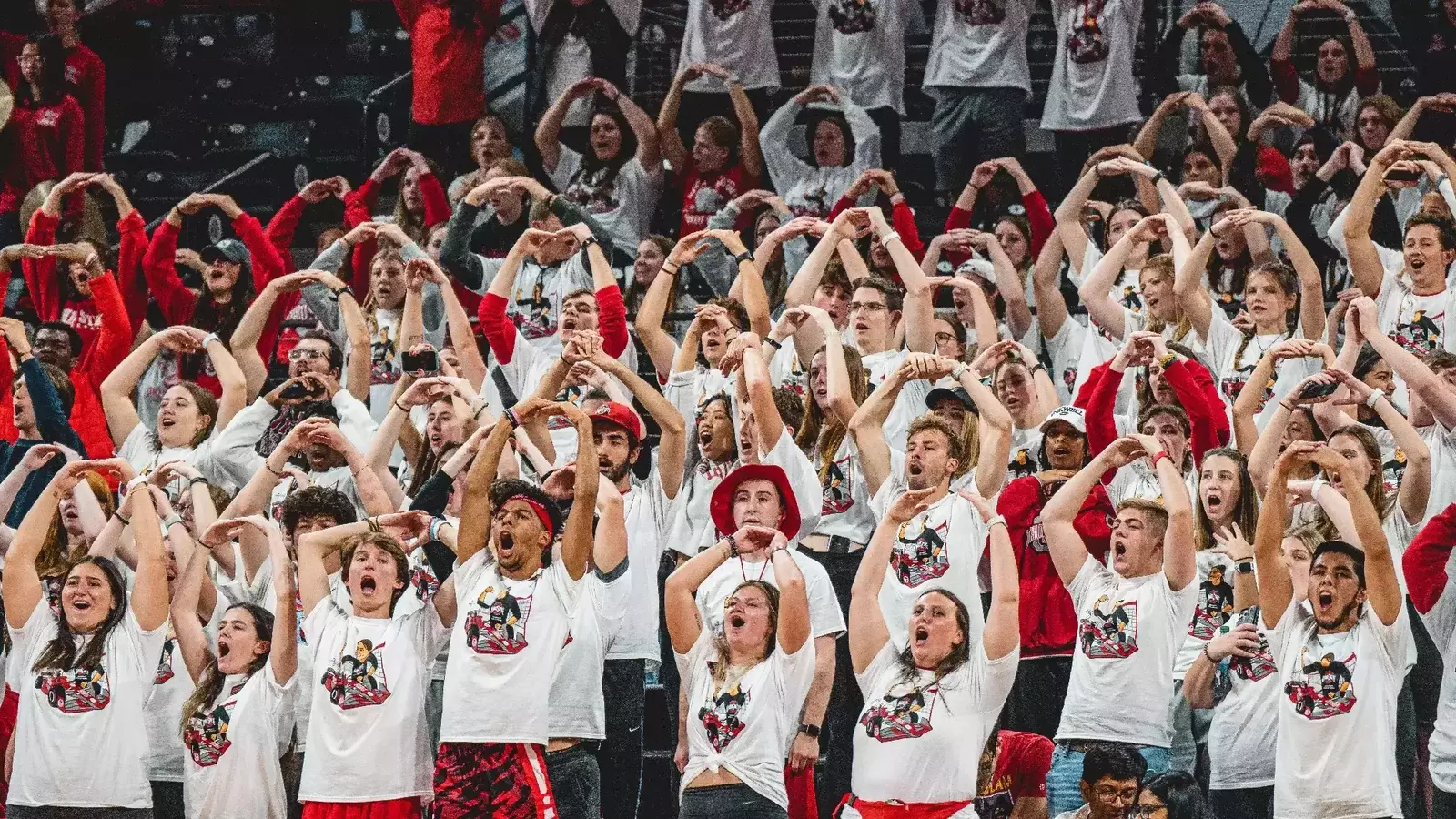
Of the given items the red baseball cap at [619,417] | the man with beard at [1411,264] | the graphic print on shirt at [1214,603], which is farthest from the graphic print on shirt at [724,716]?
the man with beard at [1411,264]

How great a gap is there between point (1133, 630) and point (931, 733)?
846mm

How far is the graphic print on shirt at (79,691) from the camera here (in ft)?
24.7

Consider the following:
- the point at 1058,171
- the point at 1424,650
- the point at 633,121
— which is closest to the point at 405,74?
the point at 633,121

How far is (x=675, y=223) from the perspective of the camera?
1173 centimetres

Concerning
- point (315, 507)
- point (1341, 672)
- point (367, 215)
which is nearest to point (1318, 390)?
point (1341, 672)

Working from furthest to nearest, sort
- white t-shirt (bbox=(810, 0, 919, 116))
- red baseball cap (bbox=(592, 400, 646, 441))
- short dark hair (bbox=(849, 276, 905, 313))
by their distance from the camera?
white t-shirt (bbox=(810, 0, 919, 116)), short dark hair (bbox=(849, 276, 905, 313)), red baseball cap (bbox=(592, 400, 646, 441))

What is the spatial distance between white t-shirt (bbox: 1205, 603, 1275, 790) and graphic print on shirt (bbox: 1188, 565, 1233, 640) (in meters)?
0.34

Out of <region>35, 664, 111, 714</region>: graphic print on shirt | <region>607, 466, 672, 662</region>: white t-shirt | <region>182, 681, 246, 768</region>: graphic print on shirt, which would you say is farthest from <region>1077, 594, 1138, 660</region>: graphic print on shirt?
<region>35, 664, 111, 714</region>: graphic print on shirt

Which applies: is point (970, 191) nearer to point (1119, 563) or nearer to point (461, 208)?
point (461, 208)

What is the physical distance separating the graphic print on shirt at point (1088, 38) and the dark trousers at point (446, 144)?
3.49 m

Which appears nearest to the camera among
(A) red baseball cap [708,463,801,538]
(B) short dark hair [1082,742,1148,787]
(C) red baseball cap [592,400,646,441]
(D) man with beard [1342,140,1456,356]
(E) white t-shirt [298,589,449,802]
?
(B) short dark hair [1082,742,1148,787]

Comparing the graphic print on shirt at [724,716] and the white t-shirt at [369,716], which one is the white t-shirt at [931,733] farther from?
the white t-shirt at [369,716]

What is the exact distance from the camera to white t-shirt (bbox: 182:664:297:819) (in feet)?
24.1

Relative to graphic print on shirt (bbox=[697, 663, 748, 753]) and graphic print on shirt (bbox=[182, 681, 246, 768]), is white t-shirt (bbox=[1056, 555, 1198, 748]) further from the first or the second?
graphic print on shirt (bbox=[182, 681, 246, 768])
